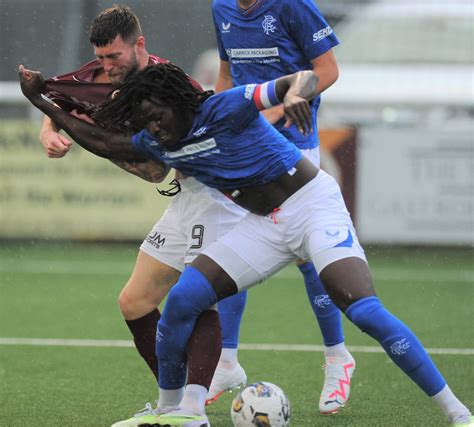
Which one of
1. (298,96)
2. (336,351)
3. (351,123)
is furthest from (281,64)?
(351,123)

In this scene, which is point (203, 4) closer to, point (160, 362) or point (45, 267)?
point (45, 267)

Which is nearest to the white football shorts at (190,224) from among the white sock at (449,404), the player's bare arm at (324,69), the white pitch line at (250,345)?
the player's bare arm at (324,69)

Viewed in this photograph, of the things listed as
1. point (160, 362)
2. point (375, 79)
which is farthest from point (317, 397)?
point (375, 79)

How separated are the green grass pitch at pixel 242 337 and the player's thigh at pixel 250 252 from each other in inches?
38.8

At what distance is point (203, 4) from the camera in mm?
12773

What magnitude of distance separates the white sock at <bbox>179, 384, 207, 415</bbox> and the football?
0.53 ft

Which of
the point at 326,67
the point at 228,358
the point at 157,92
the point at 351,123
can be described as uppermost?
the point at 157,92

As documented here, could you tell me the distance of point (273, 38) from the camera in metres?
5.77

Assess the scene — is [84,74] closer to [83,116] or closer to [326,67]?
[83,116]

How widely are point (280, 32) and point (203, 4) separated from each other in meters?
7.20

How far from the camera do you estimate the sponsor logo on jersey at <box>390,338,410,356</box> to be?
457 cm

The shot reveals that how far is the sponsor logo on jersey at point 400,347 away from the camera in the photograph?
4.57m

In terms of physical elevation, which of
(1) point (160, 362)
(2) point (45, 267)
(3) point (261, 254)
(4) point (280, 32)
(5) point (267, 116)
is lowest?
(2) point (45, 267)

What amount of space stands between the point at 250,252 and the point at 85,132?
43.1 inches
